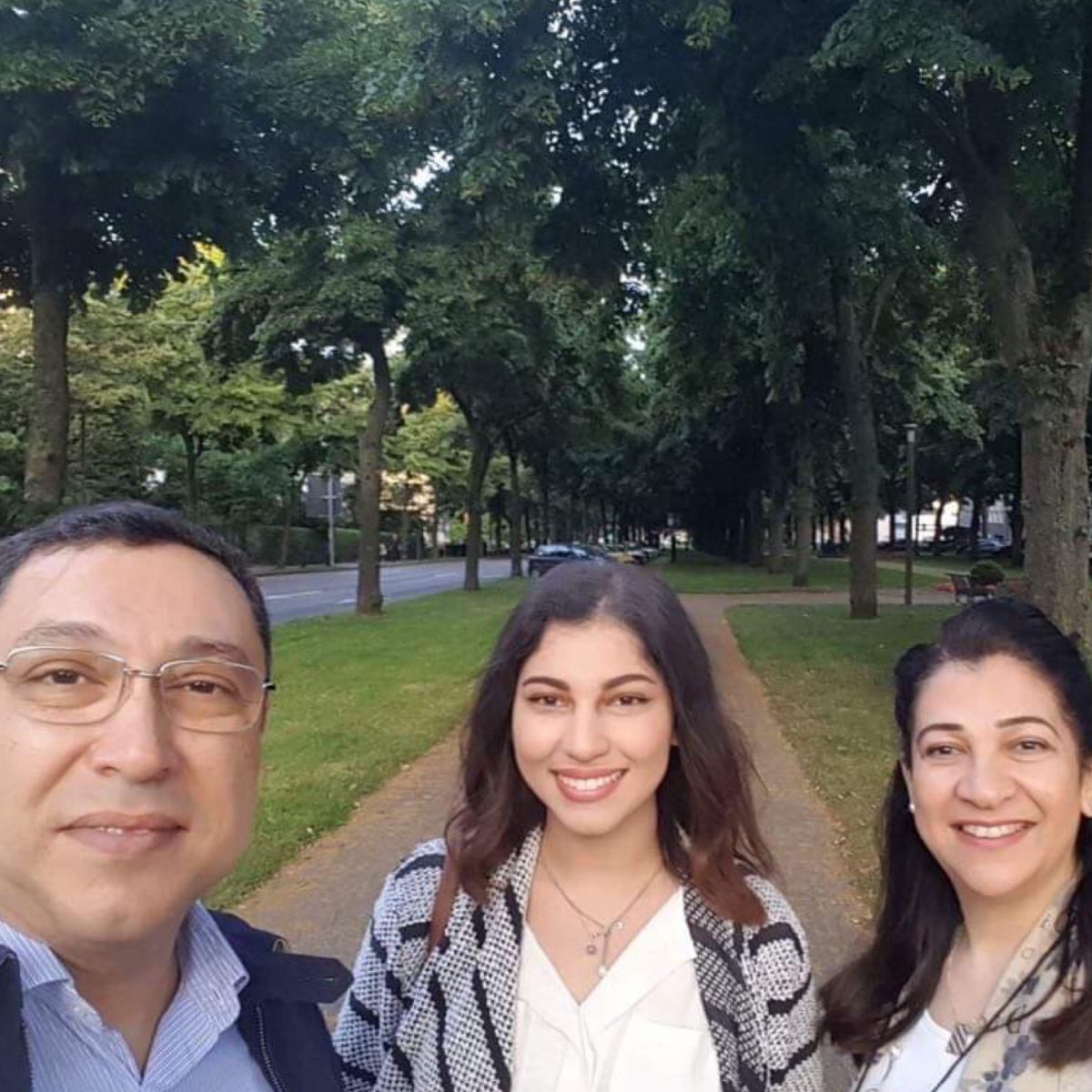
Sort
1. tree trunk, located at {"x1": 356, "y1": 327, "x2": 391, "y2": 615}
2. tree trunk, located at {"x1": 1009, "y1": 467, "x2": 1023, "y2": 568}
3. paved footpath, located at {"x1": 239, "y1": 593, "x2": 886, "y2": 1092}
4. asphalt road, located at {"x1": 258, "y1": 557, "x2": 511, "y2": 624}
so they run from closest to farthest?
paved footpath, located at {"x1": 239, "y1": 593, "x2": 886, "y2": 1092} < tree trunk, located at {"x1": 356, "y1": 327, "x2": 391, "y2": 615} < asphalt road, located at {"x1": 258, "y1": 557, "x2": 511, "y2": 624} < tree trunk, located at {"x1": 1009, "y1": 467, "x2": 1023, "y2": 568}

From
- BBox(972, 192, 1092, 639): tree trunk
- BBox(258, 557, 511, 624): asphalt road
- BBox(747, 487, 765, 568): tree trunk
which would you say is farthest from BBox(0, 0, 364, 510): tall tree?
BBox(747, 487, 765, 568): tree trunk

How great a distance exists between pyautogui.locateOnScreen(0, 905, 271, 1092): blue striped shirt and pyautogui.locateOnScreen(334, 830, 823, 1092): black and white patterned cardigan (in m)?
0.48

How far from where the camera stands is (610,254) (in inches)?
489

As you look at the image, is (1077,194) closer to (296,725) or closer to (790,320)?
(790,320)

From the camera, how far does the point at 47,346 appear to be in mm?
11383

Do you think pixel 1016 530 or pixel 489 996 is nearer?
pixel 489 996

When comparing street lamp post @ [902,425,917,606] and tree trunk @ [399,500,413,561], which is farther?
tree trunk @ [399,500,413,561]

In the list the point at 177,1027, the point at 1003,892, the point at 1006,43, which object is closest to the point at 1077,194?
the point at 1006,43

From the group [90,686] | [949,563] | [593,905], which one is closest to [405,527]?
[949,563]

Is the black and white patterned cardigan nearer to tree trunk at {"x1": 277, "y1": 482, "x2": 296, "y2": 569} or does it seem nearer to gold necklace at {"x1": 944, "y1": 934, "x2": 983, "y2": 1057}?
gold necklace at {"x1": 944, "y1": 934, "x2": 983, "y2": 1057}

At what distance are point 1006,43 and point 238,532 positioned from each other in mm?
45502

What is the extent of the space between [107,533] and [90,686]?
0.20 metres

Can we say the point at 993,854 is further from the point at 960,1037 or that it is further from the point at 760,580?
the point at 760,580

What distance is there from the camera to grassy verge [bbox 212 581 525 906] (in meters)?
6.77
